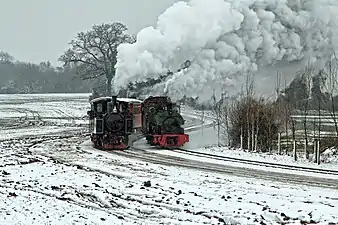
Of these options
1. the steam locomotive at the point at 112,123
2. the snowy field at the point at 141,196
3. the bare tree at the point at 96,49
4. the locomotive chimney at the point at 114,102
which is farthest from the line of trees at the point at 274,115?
the bare tree at the point at 96,49

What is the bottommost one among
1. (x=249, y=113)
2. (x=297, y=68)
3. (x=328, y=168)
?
(x=328, y=168)

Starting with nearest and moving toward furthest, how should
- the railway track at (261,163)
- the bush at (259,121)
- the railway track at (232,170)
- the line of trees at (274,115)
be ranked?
the railway track at (232,170), the railway track at (261,163), the line of trees at (274,115), the bush at (259,121)

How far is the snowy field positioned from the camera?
12203 millimetres

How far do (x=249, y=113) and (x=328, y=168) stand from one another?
8631mm

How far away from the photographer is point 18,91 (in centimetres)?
12275

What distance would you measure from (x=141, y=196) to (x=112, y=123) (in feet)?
53.2

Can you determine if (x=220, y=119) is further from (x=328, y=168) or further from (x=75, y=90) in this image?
(x=75, y=90)

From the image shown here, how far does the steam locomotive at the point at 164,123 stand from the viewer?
31.4m

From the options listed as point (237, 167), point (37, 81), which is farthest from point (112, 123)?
point (37, 81)

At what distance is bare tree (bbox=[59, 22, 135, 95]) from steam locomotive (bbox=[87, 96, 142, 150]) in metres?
28.4

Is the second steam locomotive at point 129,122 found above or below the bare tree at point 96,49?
below

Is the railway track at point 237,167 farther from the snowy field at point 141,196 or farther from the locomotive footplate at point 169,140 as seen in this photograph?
the locomotive footplate at point 169,140

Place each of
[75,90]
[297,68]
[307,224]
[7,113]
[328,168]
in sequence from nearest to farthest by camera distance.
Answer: [307,224] → [328,168] → [297,68] → [7,113] → [75,90]

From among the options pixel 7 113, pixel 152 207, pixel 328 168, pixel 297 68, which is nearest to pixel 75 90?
pixel 7 113
